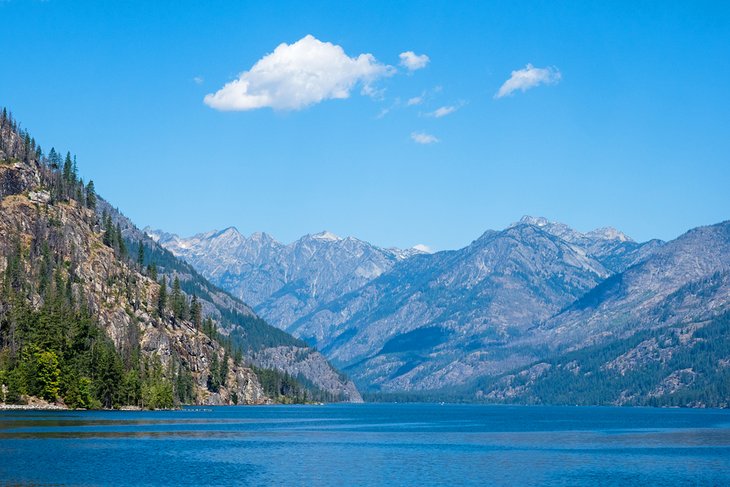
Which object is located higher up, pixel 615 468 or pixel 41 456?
pixel 41 456

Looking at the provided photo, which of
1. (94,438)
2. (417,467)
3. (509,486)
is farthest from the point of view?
(94,438)

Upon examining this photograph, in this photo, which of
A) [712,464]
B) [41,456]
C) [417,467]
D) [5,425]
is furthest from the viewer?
[5,425]

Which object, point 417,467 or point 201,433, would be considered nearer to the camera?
point 417,467

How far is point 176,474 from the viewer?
361 ft

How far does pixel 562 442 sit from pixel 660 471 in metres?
61.6

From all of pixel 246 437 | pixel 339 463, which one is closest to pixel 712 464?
pixel 339 463

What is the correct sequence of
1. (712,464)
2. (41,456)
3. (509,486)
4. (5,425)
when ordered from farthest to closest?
(5,425) → (712,464) → (41,456) → (509,486)

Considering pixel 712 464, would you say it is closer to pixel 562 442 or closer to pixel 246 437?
pixel 562 442

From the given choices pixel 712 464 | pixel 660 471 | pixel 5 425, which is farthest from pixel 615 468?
pixel 5 425

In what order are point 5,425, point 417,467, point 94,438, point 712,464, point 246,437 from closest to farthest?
1. point 417,467
2. point 712,464
3. point 94,438
4. point 5,425
5. point 246,437

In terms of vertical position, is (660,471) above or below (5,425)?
below

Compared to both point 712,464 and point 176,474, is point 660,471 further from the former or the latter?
point 176,474

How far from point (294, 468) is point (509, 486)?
29.4 metres

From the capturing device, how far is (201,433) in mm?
182000
